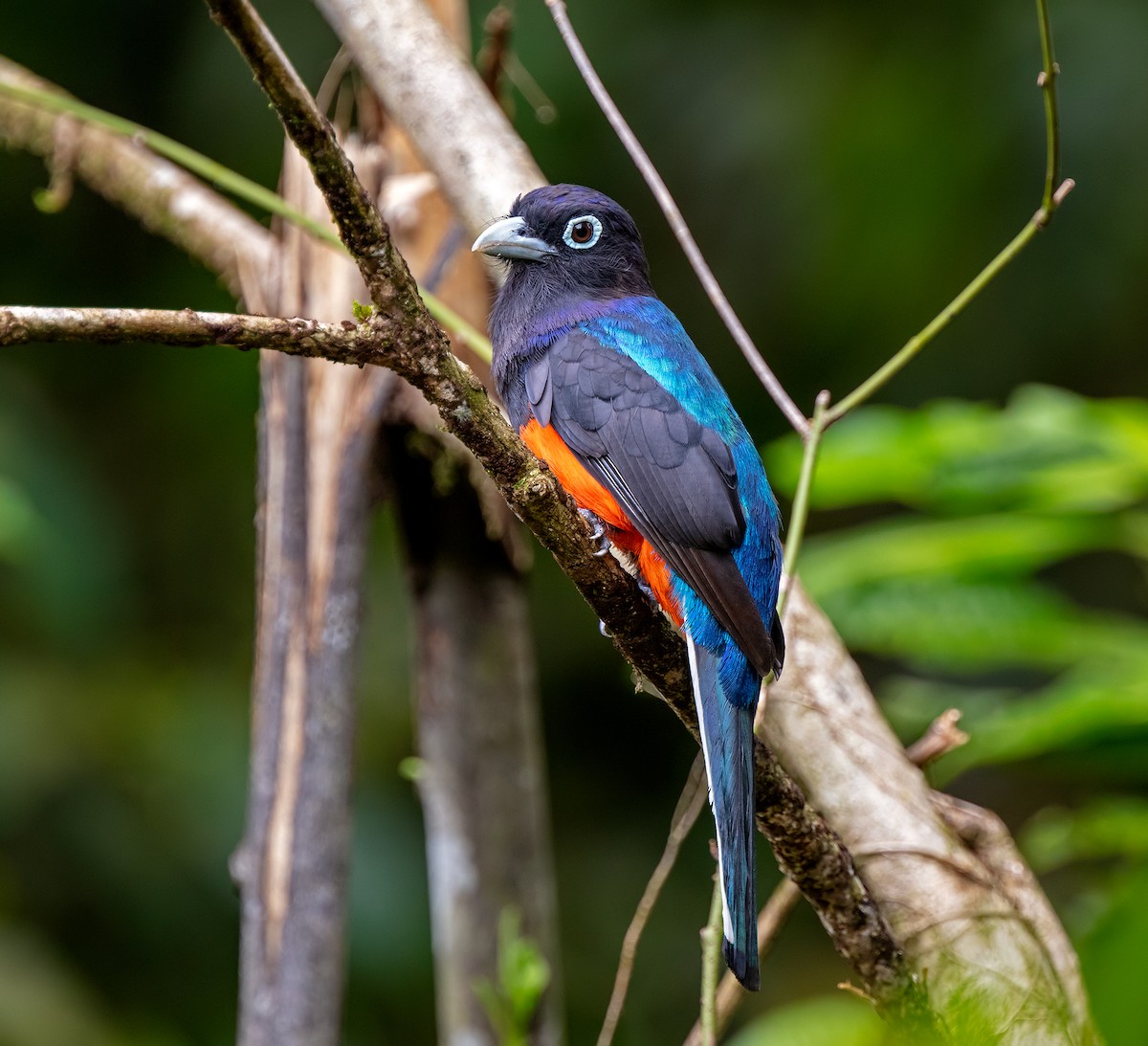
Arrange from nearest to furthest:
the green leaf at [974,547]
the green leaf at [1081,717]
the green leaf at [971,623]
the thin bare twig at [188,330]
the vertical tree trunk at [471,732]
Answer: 1. the thin bare twig at [188,330]
2. the green leaf at [1081,717]
3. the green leaf at [971,623]
4. the green leaf at [974,547]
5. the vertical tree trunk at [471,732]

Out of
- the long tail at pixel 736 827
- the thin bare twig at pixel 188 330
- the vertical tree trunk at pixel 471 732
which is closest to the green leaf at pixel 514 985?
the vertical tree trunk at pixel 471 732

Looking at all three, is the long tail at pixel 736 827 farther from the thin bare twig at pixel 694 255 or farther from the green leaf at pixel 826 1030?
the thin bare twig at pixel 694 255

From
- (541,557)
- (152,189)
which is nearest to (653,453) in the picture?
(152,189)

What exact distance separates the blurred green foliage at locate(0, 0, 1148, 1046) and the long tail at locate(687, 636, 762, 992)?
262cm

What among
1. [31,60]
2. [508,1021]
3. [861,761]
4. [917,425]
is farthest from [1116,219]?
[31,60]

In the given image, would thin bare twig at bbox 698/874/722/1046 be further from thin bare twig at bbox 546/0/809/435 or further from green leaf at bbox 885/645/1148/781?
thin bare twig at bbox 546/0/809/435

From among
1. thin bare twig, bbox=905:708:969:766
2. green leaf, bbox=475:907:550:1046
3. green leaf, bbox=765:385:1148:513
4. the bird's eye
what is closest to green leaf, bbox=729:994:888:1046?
green leaf, bbox=475:907:550:1046

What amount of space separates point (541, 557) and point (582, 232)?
3443 millimetres

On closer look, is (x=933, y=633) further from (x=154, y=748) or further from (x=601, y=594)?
(x=154, y=748)

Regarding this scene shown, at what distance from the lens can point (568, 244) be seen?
3062 millimetres

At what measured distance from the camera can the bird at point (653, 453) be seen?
7.12 feet

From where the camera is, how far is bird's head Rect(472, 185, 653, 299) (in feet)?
9.66

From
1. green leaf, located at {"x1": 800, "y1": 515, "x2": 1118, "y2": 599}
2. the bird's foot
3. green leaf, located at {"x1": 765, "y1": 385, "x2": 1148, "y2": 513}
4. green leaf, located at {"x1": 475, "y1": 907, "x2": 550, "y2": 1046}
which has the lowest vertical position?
green leaf, located at {"x1": 475, "y1": 907, "x2": 550, "y2": 1046}

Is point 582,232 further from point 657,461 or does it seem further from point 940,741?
point 940,741
